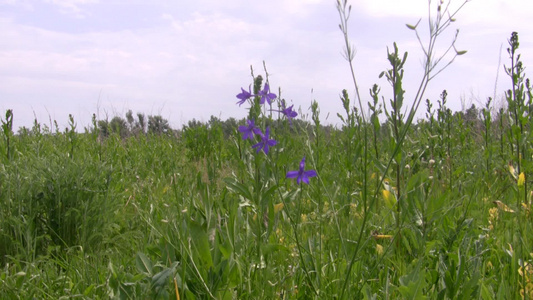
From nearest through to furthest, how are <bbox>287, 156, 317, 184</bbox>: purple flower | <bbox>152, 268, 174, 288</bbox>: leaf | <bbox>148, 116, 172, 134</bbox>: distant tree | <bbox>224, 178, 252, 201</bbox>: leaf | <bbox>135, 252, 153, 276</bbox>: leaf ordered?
<bbox>152, 268, 174, 288</bbox>: leaf, <bbox>135, 252, 153, 276</bbox>: leaf, <bbox>287, 156, 317, 184</bbox>: purple flower, <bbox>224, 178, 252, 201</bbox>: leaf, <bbox>148, 116, 172, 134</bbox>: distant tree

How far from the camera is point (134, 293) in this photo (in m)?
1.38

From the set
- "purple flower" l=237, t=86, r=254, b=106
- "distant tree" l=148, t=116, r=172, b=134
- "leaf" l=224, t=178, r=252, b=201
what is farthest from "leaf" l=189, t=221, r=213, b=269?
"distant tree" l=148, t=116, r=172, b=134

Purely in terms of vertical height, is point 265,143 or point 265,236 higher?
point 265,143

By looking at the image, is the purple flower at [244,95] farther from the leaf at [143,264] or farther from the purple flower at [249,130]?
the leaf at [143,264]

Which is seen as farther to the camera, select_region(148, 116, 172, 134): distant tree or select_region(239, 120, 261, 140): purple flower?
select_region(148, 116, 172, 134): distant tree

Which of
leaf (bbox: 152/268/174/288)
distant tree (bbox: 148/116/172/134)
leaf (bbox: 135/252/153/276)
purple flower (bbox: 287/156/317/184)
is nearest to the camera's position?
leaf (bbox: 152/268/174/288)

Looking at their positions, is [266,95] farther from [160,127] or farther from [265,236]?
[160,127]

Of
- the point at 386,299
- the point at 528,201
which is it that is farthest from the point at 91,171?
the point at 528,201

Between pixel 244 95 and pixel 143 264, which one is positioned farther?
pixel 244 95

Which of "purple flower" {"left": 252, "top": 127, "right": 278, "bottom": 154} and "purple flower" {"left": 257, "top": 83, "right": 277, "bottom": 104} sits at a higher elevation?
"purple flower" {"left": 257, "top": 83, "right": 277, "bottom": 104}

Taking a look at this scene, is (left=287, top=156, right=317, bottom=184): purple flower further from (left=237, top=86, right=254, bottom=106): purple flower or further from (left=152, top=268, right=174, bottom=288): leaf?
(left=152, top=268, right=174, bottom=288): leaf

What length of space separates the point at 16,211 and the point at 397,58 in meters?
2.18

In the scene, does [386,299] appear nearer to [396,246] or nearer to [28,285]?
[396,246]

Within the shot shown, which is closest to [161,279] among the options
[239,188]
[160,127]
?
[239,188]
